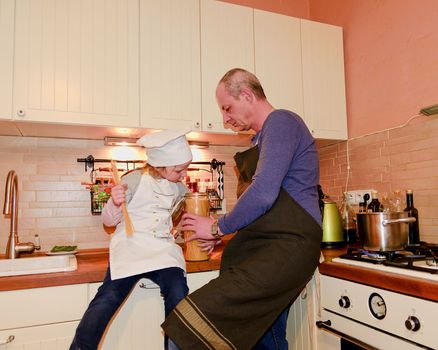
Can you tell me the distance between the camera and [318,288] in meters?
1.41

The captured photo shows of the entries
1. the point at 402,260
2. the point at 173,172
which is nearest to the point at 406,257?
the point at 402,260

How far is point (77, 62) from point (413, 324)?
1608 millimetres

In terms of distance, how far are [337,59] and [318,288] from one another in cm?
139

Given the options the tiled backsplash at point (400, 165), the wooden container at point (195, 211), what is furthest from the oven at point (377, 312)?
the wooden container at point (195, 211)

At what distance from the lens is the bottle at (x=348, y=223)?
1.82 m

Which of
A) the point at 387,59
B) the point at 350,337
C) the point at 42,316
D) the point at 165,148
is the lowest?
the point at 350,337

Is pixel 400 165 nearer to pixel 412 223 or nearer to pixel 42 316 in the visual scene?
pixel 412 223

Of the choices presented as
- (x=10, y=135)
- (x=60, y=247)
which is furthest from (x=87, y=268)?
(x=10, y=135)

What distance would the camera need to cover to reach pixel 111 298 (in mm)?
1198

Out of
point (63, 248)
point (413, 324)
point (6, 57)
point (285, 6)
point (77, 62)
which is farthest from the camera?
point (285, 6)

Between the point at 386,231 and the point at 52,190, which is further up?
the point at 52,190

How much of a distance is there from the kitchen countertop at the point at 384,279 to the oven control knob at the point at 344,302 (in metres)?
0.07

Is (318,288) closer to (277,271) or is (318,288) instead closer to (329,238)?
(329,238)

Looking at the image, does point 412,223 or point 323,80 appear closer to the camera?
point 412,223
